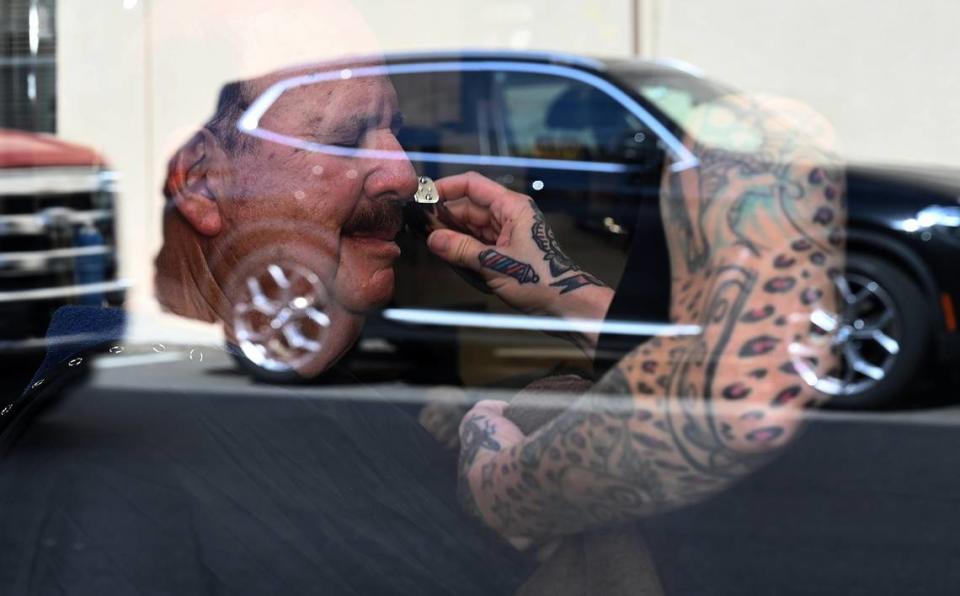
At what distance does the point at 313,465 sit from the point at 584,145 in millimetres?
4235

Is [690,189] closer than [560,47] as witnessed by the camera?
Yes

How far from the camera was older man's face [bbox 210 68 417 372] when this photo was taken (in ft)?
3.85

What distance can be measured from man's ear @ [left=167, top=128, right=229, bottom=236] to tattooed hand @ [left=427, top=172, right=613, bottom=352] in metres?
0.20

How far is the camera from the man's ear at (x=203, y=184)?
3.88 feet

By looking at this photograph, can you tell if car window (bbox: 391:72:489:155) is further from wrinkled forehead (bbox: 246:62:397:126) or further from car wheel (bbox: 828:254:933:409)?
wrinkled forehead (bbox: 246:62:397:126)

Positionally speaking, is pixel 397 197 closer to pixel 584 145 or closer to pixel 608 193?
pixel 608 193

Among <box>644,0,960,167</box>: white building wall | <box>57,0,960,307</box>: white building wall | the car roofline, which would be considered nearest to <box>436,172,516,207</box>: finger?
the car roofline

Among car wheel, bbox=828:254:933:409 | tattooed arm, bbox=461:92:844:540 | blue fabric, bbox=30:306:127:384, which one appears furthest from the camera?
car wheel, bbox=828:254:933:409

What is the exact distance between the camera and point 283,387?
47.6 inches

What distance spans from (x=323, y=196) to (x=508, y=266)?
0.19 metres

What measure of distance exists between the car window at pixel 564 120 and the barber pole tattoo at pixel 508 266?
150 inches

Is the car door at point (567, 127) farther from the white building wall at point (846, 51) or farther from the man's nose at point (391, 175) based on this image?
the man's nose at point (391, 175)

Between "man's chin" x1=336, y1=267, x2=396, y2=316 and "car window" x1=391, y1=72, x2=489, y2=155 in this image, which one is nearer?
"man's chin" x1=336, y1=267, x2=396, y2=316

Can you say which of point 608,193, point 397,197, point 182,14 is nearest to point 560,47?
point 608,193
